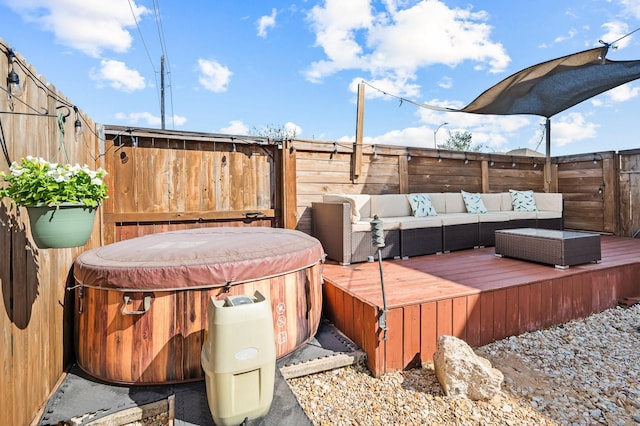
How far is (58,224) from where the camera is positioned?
1464mm

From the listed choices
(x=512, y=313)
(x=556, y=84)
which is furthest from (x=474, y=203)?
(x=512, y=313)

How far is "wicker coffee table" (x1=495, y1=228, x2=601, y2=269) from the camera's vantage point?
10.7 feet

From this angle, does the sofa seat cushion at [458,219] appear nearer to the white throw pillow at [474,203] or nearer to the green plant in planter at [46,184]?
the white throw pillow at [474,203]

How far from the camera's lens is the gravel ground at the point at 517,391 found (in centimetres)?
182

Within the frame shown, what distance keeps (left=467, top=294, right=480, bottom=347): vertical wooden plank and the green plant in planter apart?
8.65 feet

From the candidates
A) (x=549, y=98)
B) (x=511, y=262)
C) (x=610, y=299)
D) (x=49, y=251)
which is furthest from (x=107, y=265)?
(x=549, y=98)

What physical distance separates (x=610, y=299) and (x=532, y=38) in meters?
4.82

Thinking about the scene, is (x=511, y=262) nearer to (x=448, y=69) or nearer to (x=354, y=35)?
(x=354, y=35)

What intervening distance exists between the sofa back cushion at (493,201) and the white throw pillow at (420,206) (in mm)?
1279

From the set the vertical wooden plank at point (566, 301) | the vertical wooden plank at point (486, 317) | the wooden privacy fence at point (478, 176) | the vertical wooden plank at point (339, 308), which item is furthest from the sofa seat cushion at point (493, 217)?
the vertical wooden plank at point (339, 308)

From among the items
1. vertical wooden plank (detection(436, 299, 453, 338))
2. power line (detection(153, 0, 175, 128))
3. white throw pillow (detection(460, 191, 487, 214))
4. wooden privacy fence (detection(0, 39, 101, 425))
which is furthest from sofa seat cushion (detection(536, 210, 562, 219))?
power line (detection(153, 0, 175, 128))

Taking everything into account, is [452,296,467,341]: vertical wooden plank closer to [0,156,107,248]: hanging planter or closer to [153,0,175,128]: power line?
[0,156,107,248]: hanging planter

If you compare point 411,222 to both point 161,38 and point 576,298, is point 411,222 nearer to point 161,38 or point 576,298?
point 576,298

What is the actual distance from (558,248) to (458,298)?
1.58m
